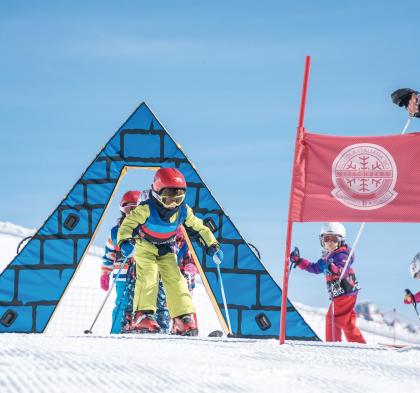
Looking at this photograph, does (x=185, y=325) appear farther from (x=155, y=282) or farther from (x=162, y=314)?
(x=162, y=314)

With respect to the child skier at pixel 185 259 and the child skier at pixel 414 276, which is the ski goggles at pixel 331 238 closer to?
the child skier at pixel 414 276

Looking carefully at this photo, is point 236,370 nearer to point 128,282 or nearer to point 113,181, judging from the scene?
point 128,282

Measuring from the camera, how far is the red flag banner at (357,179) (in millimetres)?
5539

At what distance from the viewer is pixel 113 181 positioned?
927cm

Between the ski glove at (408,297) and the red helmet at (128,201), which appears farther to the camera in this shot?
the red helmet at (128,201)

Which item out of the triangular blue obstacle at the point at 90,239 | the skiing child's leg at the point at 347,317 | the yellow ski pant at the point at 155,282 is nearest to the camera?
the yellow ski pant at the point at 155,282

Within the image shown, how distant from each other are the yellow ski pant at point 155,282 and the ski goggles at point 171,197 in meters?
0.40

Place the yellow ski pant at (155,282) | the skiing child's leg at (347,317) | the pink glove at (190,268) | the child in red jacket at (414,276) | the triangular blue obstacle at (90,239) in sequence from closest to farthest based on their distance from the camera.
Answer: the yellow ski pant at (155,282) < the child in red jacket at (414,276) < the skiing child's leg at (347,317) < the triangular blue obstacle at (90,239) < the pink glove at (190,268)

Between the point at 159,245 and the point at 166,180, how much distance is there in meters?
0.62

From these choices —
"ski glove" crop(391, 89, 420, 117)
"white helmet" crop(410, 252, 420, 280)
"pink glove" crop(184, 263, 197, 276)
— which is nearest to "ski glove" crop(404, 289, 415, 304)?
"white helmet" crop(410, 252, 420, 280)

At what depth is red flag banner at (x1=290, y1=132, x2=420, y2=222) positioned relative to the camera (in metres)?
5.54

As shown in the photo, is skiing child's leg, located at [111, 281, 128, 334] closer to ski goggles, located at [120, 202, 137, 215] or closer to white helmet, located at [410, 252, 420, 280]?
ski goggles, located at [120, 202, 137, 215]

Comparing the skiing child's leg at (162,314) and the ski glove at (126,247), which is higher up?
the ski glove at (126,247)

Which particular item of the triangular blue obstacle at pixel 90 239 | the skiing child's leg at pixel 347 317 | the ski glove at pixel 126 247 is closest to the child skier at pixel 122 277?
the triangular blue obstacle at pixel 90 239
